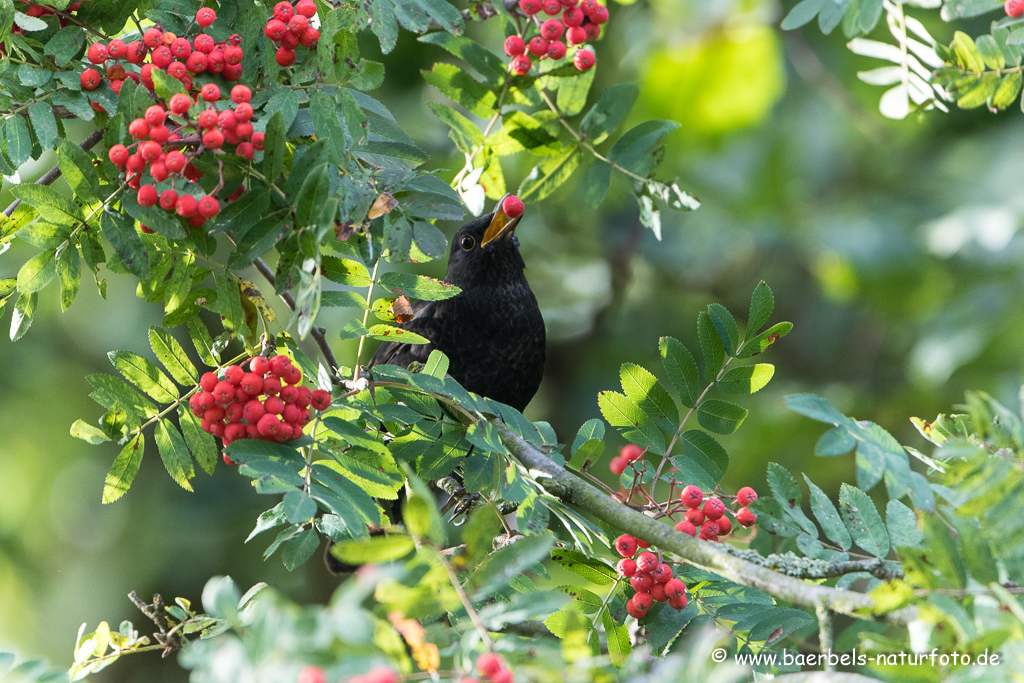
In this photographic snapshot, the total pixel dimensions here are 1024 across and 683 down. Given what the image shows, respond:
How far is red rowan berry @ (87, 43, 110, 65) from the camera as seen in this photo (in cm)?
178

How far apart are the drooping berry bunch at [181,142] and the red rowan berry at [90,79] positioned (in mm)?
225

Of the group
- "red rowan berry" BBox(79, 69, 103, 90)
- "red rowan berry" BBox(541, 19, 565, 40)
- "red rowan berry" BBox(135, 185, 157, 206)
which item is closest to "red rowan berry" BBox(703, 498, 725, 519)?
"red rowan berry" BBox(541, 19, 565, 40)

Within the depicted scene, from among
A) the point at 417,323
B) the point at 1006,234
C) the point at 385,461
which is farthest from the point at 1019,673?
the point at 1006,234

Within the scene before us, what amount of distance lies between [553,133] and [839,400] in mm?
3641

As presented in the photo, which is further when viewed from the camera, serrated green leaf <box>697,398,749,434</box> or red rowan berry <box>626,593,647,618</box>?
serrated green leaf <box>697,398,749,434</box>

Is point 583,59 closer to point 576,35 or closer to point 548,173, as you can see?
point 576,35

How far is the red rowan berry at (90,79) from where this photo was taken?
5.97 ft

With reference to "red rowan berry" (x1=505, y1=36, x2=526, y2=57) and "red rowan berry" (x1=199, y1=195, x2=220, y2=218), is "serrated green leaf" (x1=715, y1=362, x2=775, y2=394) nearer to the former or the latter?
"red rowan berry" (x1=505, y1=36, x2=526, y2=57)

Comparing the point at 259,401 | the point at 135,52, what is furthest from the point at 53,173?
the point at 259,401

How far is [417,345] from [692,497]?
1585mm

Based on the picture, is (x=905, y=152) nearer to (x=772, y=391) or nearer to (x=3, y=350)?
(x=772, y=391)

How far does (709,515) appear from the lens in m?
2.05

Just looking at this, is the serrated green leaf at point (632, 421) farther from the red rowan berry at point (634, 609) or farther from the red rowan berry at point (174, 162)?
the red rowan berry at point (174, 162)

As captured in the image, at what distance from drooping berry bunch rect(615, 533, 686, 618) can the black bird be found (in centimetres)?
146
